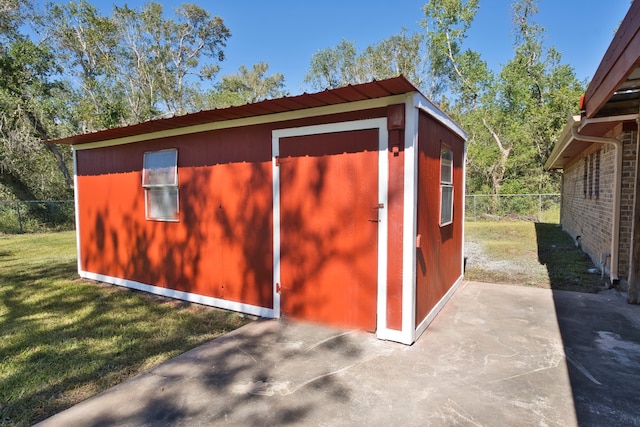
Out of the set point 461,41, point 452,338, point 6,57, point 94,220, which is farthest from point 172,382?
point 461,41

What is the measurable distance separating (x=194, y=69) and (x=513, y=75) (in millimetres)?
18721

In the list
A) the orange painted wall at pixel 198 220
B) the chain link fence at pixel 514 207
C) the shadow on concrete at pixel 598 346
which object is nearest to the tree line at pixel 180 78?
the chain link fence at pixel 514 207

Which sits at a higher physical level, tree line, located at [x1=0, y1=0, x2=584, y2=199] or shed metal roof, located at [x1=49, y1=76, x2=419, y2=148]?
tree line, located at [x1=0, y1=0, x2=584, y2=199]

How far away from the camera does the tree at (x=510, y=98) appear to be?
17938 millimetres

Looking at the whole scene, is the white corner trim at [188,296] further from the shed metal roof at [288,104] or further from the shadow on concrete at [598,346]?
the shadow on concrete at [598,346]

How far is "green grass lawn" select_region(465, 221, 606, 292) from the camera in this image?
5438mm

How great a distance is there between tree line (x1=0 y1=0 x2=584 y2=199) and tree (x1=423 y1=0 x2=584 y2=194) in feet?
0.19

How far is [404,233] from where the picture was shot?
3.05 metres

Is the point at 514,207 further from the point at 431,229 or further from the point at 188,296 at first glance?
the point at 188,296

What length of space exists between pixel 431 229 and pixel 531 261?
4606 millimetres

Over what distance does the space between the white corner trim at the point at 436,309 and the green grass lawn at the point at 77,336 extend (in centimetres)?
183

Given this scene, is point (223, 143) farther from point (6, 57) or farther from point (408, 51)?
point (408, 51)

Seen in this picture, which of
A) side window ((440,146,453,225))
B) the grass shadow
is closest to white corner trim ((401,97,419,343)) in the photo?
side window ((440,146,453,225))

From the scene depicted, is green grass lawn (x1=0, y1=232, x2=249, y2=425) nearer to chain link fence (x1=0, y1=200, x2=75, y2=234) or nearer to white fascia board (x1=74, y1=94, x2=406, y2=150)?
white fascia board (x1=74, y1=94, x2=406, y2=150)
